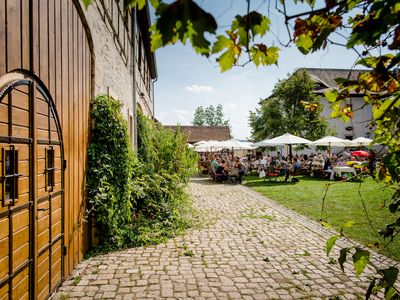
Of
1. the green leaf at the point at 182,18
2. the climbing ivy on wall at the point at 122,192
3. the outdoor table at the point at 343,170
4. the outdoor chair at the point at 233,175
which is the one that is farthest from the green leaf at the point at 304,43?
the outdoor table at the point at 343,170

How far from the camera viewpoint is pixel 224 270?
444 cm

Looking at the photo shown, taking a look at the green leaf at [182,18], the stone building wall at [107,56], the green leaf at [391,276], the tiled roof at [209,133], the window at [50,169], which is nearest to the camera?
the green leaf at [182,18]

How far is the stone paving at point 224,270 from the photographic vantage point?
3725 mm

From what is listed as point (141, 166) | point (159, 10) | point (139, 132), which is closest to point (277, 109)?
point (139, 132)

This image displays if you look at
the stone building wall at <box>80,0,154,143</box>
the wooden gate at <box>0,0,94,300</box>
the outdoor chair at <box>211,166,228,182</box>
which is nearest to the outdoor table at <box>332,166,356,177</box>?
the outdoor chair at <box>211,166,228,182</box>

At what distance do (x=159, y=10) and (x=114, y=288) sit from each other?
143 inches

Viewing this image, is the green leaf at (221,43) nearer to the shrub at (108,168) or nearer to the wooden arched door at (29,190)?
the wooden arched door at (29,190)

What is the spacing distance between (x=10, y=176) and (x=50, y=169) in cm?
96

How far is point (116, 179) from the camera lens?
17.4 feet

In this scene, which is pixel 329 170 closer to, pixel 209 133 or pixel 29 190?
pixel 29 190

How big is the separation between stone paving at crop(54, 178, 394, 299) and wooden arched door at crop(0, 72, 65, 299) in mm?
677

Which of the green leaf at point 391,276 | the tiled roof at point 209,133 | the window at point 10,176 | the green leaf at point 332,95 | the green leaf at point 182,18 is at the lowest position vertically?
the green leaf at point 391,276

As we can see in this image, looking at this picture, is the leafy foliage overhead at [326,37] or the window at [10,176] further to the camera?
the window at [10,176]

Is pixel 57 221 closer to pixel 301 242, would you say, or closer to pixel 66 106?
pixel 66 106
